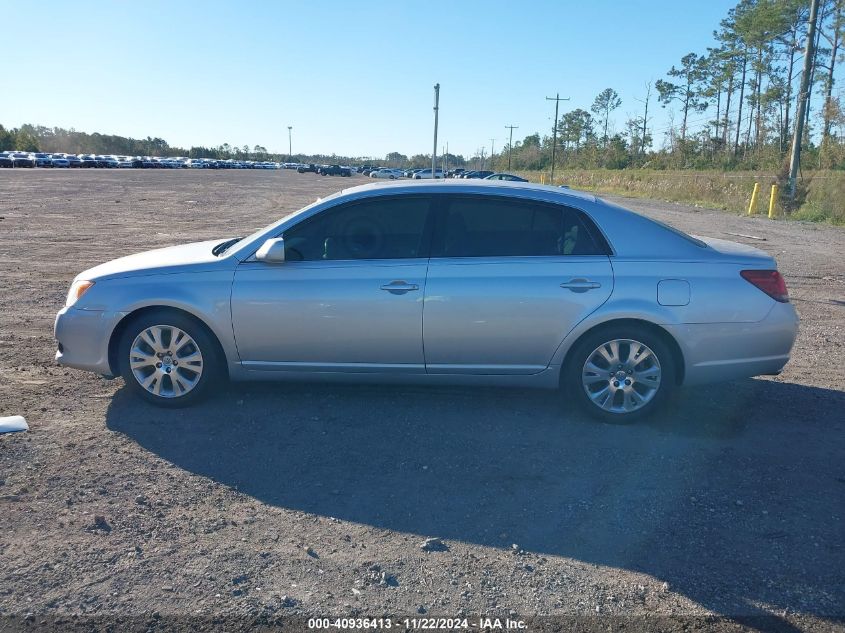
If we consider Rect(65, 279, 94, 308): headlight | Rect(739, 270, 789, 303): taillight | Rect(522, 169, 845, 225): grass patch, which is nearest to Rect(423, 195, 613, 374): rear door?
Rect(739, 270, 789, 303): taillight

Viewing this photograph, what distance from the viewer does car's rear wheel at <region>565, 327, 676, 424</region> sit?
17.3 ft

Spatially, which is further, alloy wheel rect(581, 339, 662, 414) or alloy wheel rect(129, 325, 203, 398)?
alloy wheel rect(129, 325, 203, 398)

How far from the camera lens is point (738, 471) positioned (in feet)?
15.1

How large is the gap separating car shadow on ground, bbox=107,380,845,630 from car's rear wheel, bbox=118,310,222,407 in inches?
6.0

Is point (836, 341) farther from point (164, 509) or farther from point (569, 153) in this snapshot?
point (569, 153)

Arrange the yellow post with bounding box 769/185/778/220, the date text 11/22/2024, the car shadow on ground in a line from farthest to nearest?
the yellow post with bounding box 769/185/778/220 → the car shadow on ground → the date text 11/22/2024

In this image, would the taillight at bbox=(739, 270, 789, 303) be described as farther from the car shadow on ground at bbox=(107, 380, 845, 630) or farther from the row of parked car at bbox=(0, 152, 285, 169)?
the row of parked car at bbox=(0, 152, 285, 169)

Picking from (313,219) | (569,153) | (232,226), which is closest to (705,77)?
(569,153)

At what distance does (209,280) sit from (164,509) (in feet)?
6.34

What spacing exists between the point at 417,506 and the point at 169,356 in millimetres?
2397

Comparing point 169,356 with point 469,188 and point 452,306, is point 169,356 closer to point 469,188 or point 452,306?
point 452,306

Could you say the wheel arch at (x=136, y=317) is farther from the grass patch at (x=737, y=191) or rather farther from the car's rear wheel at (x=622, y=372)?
the grass patch at (x=737, y=191)

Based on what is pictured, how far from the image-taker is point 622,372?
5.29 meters

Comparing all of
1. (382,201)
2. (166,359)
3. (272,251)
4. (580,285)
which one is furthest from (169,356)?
(580,285)
